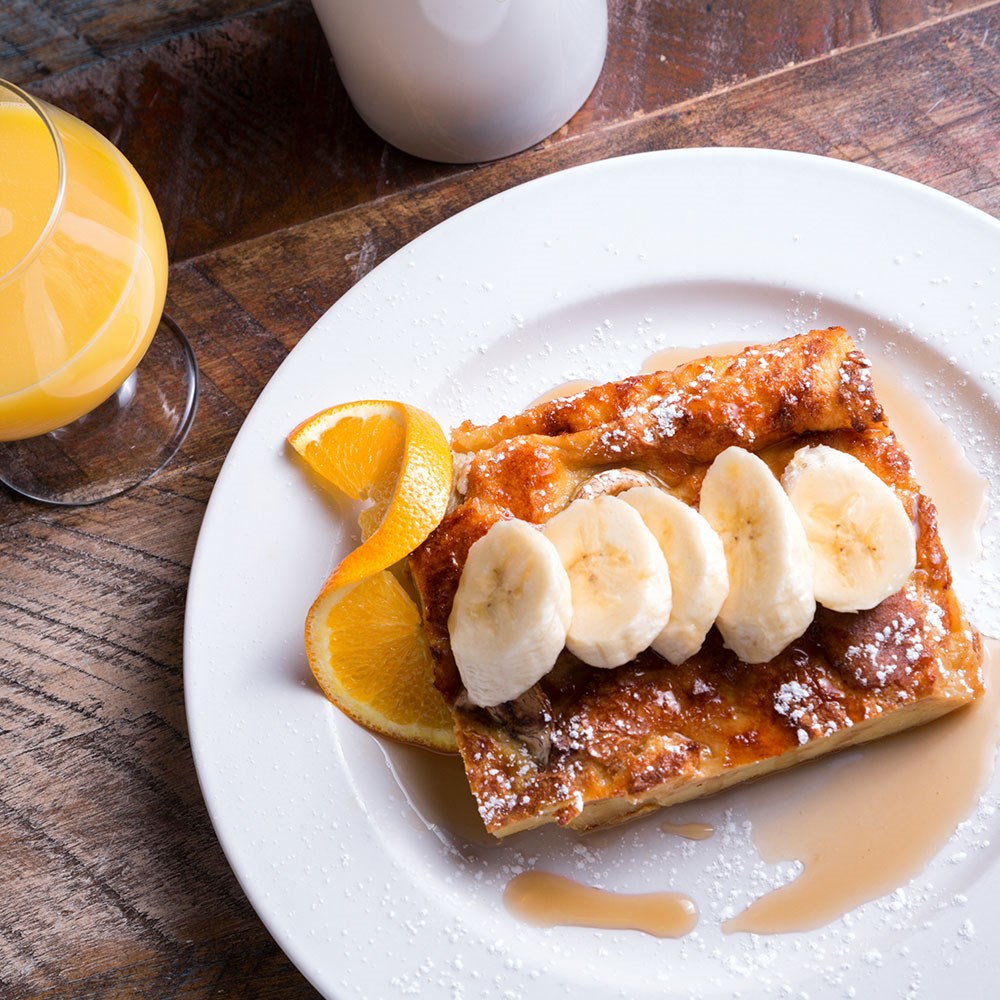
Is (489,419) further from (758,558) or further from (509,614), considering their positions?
(758,558)

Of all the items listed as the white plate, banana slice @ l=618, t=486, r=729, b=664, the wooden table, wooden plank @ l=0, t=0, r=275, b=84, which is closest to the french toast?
banana slice @ l=618, t=486, r=729, b=664

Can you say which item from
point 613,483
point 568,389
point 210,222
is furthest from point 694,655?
point 210,222

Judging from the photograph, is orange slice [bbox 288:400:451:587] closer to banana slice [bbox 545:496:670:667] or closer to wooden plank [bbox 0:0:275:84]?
banana slice [bbox 545:496:670:667]

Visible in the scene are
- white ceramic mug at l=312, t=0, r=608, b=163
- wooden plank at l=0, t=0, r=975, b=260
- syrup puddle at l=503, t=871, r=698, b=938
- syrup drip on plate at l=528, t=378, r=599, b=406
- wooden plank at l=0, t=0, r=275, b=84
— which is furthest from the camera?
wooden plank at l=0, t=0, r=275, b=84

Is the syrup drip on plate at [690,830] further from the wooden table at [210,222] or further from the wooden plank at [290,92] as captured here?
the wooden plank at [290,92]

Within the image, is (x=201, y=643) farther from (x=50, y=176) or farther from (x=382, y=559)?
(x=50, y=176)

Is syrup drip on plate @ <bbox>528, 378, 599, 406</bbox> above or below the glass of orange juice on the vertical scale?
below

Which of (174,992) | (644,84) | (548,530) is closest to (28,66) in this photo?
(644,84)
